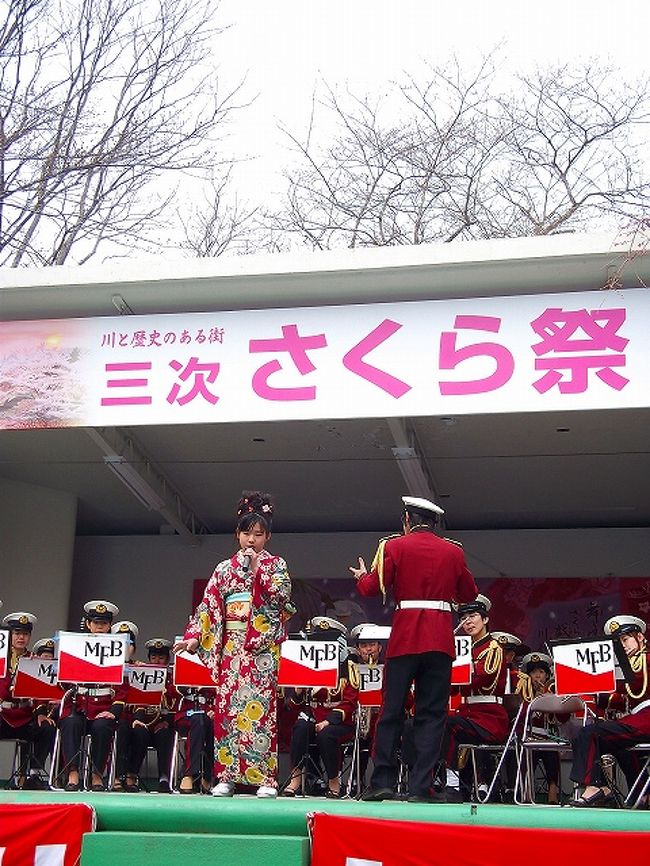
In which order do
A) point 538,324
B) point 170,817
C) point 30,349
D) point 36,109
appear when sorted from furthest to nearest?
point 36,109, point 30,349, point 538,324, point 170,817

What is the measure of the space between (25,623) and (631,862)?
525 centimetres

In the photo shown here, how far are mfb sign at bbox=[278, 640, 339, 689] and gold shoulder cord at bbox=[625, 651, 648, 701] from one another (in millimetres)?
1860

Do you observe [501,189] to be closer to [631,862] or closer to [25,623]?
[25,623]

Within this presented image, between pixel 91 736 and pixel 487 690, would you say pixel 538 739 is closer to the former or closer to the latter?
pixel 487 690

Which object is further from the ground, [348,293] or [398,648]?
[348,293]

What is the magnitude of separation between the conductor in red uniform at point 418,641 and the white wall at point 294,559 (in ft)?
19.8

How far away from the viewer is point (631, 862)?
4.78 meters

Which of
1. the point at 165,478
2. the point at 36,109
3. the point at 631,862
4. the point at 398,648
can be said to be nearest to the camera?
the point at 631,862

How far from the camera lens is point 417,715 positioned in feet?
19.8

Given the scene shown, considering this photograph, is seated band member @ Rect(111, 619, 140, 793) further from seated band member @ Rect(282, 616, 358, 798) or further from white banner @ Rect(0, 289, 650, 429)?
white banner @ Rect(0, 289, 650, 429)

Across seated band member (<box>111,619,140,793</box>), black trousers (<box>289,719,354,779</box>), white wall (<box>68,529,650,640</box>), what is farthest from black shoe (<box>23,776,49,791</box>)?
white wall (<box>68,529,650,640</box>)

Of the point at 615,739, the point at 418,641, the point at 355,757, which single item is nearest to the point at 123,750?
the point at 355,757

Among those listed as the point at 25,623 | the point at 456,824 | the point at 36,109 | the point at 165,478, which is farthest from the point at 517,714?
the point at 36,109

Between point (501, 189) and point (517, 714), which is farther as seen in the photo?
point (501, 189)
